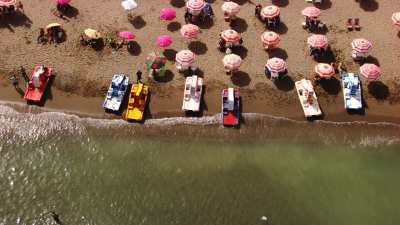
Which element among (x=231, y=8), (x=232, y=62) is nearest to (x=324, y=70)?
(x=232, y=62)

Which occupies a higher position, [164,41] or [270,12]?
[270,12]

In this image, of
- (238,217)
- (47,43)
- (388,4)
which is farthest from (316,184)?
(47,43)

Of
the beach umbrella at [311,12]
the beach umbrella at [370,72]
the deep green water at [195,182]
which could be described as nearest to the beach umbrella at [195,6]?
the beach umbrella at [311,12]

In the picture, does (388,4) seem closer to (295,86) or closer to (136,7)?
(295,86)

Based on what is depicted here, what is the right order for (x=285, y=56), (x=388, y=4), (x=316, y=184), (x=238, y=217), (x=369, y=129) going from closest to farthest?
1. (x=238, y=217)
2. (x=316, y=184)
3. (x=369, y=129)
4. (x=285, y=56)
5. (x=388, y=4)

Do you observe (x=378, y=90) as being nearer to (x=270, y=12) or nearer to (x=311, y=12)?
(x=311, y=12)

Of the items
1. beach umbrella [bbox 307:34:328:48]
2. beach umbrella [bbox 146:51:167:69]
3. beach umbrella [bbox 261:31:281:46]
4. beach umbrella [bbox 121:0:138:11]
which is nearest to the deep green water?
beach umbrella [bbox 146:51:167:69]
